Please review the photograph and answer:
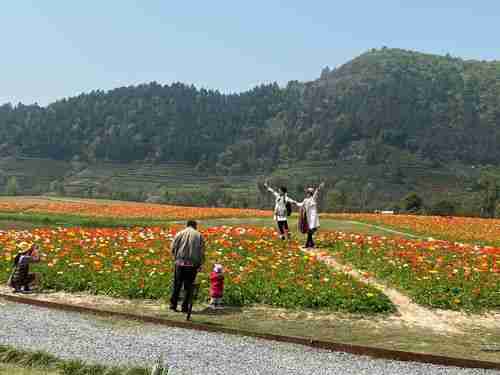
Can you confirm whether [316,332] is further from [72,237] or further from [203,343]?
[72,237]

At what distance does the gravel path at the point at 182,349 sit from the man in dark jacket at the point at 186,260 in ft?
4.74

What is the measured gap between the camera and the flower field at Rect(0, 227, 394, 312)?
1454 centimetres

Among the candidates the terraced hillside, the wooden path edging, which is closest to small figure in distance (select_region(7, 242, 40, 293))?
the wooden path edging

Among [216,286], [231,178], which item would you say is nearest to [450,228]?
[216,286]

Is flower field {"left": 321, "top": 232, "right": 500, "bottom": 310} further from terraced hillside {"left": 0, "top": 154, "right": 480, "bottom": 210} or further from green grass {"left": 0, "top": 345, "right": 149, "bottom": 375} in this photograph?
terraced hillside {"left": 0, "top": 154, "right": 480, "bottom": 210}

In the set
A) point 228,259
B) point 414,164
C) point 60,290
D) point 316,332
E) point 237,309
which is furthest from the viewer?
point 414,164

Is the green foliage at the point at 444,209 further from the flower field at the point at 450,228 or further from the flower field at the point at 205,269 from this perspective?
the flower field at the point at 205,269

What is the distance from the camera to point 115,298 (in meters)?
15.3

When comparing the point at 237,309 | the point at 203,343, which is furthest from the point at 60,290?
the point at 203,343

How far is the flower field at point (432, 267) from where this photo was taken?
49.0 ft

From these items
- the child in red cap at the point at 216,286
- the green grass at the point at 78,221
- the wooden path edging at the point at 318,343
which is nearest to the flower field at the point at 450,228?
the green grass at the point at 78,221

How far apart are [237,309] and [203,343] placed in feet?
9.68

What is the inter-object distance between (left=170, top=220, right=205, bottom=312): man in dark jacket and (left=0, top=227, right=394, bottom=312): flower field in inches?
47.1

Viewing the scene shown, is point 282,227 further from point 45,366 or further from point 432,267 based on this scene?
point 45,366
